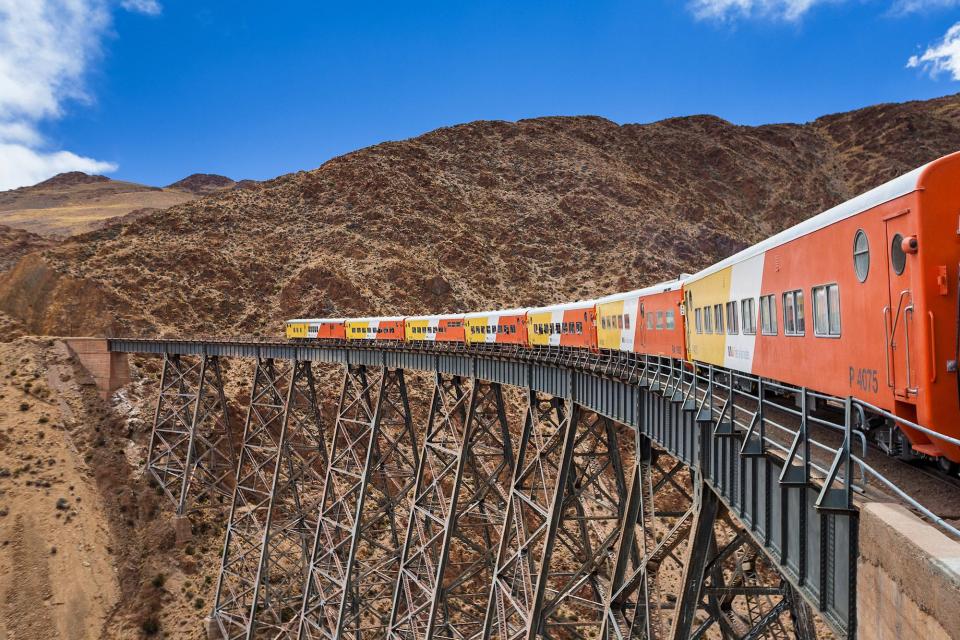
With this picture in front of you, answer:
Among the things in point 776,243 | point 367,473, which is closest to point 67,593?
point 367,473

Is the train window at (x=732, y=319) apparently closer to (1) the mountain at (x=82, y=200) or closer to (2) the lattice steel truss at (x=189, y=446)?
(2) the lattice steel truss at (x=189, y=446)

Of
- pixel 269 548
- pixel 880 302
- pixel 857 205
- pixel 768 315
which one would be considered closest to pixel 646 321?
pixel 768 315

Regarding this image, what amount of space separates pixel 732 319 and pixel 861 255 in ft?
15.3

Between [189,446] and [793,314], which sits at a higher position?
[793,314]

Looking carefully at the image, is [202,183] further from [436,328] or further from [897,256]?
[897,256]

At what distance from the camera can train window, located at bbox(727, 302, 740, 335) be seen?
11.2m

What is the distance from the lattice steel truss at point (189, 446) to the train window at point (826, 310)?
29323 mm

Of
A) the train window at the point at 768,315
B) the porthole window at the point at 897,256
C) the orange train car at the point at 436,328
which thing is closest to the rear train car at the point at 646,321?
the train window at the point at 768,315

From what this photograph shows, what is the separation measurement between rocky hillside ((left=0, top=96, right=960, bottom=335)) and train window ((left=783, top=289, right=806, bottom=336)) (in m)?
47.0

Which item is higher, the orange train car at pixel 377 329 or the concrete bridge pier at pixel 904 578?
the orange train car at pixel 377 329

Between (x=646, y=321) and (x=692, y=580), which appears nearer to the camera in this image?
(x=692, y=580)

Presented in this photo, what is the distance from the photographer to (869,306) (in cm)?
661

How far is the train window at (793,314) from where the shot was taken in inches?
332

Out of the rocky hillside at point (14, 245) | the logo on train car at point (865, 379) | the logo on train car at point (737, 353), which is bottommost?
the logo on train car at point (865, 379)
